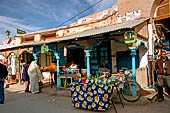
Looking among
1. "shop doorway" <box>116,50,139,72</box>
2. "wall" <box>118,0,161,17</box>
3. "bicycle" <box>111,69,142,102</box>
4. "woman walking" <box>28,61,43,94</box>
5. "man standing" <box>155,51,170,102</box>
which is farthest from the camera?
"wall" <box>118,0,161,17</box>

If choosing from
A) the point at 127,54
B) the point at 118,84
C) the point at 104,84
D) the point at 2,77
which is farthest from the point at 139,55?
the point at 2,77

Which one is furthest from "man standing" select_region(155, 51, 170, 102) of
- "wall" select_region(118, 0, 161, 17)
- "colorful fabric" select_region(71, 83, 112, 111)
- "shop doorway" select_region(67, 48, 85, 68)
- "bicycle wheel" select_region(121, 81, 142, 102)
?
"shop doorway" select_region(67, 48, 85, 68)

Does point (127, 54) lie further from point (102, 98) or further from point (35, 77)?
point (35, 77)

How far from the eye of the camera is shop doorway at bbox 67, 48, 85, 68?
9226mm

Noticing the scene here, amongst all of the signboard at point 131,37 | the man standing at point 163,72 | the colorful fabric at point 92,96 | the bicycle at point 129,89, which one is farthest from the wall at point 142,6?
the colorful fabric at point 92,96

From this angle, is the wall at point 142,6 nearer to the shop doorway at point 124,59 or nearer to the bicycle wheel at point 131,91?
the shop doorway at point 124,59

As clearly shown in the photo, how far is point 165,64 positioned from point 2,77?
6.28 m

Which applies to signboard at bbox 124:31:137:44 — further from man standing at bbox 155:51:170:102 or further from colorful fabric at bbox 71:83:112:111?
colorful fabric at bbox 71:83:112:111

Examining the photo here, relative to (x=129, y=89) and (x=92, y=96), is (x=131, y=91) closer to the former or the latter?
(x=129, y=89)

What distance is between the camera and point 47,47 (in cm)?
734

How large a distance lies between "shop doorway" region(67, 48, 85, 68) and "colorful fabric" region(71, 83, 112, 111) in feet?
16.9

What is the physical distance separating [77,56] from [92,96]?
236 inches

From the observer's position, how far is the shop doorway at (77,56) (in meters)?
9.23

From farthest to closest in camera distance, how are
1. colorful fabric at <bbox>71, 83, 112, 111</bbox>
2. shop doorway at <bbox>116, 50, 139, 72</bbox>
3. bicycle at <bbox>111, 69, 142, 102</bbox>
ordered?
shop doorway at <bbox>116, 50, 139, 72</bbox> → bicycle at <bbox>111, 69, 142, 102</bbox> → colorful fabric at <bbox>71, 83, 112, 111</bbox>
